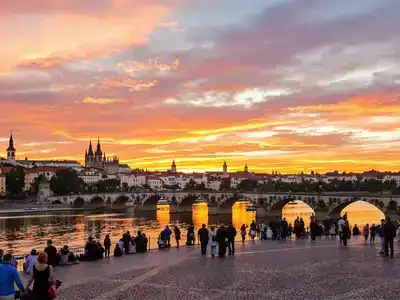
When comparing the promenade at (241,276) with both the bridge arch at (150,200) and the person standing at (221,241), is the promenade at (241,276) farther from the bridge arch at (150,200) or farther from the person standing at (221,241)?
the bridge arch at (150,200)

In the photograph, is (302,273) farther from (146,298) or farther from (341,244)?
(341,244)

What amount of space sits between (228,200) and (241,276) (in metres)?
72.5

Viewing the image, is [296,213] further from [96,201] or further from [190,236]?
[190,236]

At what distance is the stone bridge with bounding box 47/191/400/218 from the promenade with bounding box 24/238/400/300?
4367cm

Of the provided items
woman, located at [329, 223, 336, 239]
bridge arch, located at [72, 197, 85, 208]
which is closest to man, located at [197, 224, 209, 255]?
woman, located at [329, 223, 336, 239]

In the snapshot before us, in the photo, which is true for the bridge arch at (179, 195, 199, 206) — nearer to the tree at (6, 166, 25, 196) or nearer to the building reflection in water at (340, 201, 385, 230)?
the building reflection in water at (340, 201, 385, 230)

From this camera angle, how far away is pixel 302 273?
14820mm

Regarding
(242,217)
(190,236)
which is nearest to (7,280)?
(190,236)

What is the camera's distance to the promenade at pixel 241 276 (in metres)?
Result: 12.1

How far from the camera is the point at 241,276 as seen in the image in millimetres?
14305

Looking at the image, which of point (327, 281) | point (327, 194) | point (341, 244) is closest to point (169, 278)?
point (327, 281)

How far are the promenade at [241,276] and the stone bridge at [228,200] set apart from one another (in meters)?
43.7

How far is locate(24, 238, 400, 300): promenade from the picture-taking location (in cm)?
1215

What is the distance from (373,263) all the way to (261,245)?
6.62 meters
